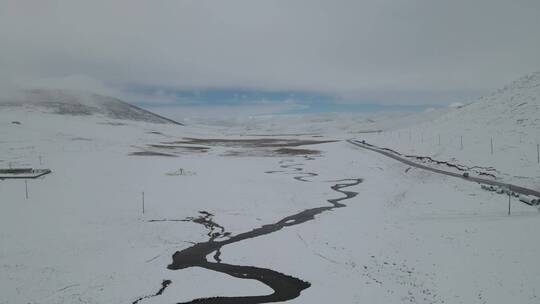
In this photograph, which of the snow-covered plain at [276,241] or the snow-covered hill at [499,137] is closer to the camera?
the snow-covered plain at [276,241]

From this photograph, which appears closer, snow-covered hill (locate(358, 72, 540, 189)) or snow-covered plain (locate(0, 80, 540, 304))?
snow-covered plain (locate(0, 80, 540, 304))

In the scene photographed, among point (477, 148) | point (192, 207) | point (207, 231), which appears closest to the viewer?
point (207, 231)

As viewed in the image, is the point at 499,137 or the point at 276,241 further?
the point at 499,137

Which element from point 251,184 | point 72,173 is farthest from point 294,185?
point 72,173

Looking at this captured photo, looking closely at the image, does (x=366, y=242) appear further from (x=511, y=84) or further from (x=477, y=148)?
(x=511, y=84)

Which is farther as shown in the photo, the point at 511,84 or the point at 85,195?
the point at 511,84

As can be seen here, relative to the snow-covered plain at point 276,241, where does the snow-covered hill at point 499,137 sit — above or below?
above

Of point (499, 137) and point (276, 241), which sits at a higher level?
point (499, 137)

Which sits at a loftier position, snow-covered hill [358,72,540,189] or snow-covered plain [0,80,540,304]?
snow-covered hill [358,72,540,189]
